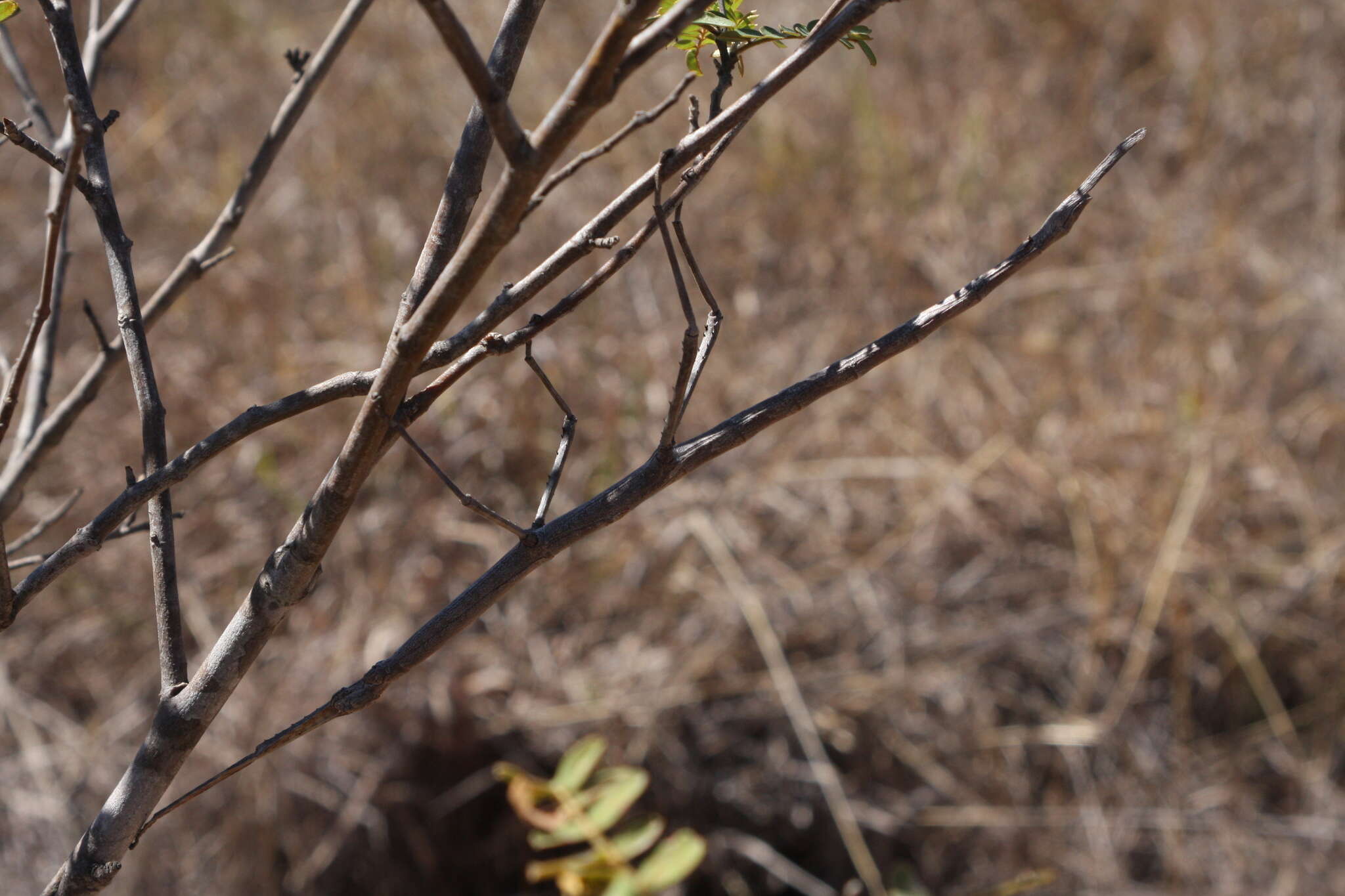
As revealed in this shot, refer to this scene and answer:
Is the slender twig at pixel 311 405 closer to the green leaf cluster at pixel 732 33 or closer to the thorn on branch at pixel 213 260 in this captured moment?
the green leaf cluster at pixel 732 33

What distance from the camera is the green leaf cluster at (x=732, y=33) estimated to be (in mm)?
772

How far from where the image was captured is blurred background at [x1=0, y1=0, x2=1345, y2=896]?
8.55 feet

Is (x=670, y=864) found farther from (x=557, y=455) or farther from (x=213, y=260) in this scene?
(x=213, y=260)

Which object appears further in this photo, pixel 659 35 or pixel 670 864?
pixel 670 864

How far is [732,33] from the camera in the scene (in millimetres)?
798

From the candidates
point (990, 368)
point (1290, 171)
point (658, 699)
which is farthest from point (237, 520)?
point (1290, 171)

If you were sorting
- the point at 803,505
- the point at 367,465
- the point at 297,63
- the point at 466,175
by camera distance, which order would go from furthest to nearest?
the point at 803,505
the point at 297,63
the point at 466,175
the point at 367,465

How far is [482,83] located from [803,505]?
8.46 ft

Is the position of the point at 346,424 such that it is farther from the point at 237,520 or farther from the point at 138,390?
the point at 138,390

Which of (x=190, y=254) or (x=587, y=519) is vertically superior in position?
(x=190, y=254)

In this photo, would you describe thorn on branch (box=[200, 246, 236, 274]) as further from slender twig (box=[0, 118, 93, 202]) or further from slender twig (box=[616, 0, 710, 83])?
slender twig (box=[616, 0, 710, 83])

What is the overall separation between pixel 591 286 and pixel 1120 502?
2.58m

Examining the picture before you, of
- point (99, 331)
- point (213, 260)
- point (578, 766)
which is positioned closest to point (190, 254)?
point (213, 260)

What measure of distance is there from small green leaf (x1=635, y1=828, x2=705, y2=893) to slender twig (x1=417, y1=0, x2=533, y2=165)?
109cm
